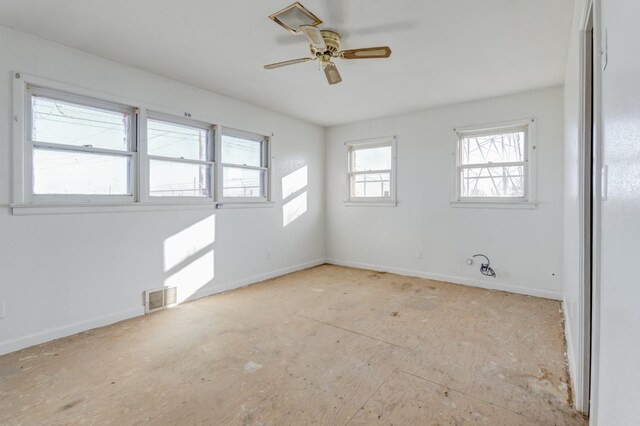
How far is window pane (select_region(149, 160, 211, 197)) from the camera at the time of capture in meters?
3.39

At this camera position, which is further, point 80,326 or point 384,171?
point 384,171

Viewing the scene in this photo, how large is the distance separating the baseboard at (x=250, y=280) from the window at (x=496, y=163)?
8.80ft

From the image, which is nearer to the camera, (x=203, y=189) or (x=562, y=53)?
(x=562, y=53)

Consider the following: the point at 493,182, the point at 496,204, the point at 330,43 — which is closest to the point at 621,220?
the point at 330,43

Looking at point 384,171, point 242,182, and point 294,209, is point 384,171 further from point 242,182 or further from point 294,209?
point 242,182

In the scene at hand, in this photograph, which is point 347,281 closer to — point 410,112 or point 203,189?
point 203,189

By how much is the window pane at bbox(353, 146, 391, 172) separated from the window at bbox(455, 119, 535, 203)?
1120mm

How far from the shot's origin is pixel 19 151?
247 cm

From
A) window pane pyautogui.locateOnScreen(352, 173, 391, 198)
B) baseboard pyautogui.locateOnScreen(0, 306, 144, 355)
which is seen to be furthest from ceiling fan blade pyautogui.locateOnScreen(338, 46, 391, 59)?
baseboard pyautogui.locateOnScreen(0, 306, 144, 355)

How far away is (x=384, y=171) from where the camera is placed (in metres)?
5.07

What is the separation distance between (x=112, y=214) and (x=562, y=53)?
4.54 m

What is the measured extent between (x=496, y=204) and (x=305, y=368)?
10.9 ft

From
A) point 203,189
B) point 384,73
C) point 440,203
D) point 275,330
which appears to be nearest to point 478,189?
point 440,203

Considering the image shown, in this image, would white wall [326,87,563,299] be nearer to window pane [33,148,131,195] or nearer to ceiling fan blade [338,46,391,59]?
ceiling fan blade [338,46,391,59]
